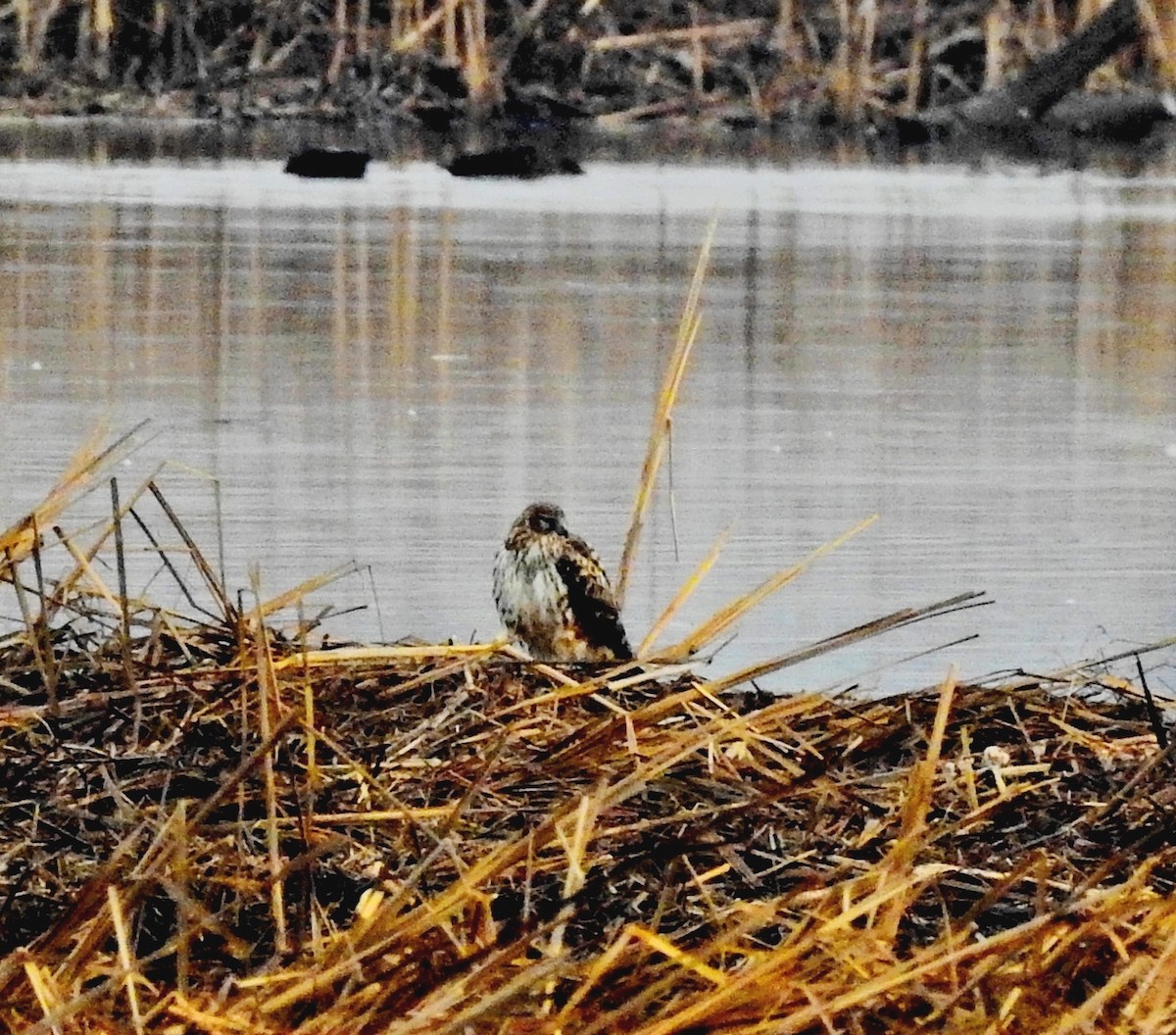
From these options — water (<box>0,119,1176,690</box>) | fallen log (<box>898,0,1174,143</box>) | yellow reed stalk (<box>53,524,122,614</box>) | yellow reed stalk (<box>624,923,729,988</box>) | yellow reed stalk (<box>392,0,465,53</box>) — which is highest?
yellow reed stalk (<box>392,0,465,53</box>)

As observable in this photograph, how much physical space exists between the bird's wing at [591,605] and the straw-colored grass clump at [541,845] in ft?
2.97

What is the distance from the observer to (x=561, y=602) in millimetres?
5031

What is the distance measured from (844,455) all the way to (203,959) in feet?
15.3

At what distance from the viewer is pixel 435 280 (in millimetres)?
11734

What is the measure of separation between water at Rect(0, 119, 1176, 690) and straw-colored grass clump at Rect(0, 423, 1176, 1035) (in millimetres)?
1021

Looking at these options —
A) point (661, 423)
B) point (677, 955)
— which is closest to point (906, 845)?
point (677, 955)

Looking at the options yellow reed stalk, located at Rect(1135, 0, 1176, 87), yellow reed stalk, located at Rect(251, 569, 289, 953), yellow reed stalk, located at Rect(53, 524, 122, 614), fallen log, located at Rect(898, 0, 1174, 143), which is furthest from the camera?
fallen log, located at Rect(898, 0, 1174, 143)

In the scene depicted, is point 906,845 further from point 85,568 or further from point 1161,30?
point 1161,30

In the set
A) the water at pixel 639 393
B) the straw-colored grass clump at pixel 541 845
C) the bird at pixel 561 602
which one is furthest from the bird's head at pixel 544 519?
the straw-colored grass clump at pixel 541 845

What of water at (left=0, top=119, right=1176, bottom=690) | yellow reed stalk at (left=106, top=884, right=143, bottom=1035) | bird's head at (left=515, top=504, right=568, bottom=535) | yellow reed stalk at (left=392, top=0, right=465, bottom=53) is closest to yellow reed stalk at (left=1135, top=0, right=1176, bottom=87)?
yellow reed stalk at (left=392, top=0, right=465, bottom=53)

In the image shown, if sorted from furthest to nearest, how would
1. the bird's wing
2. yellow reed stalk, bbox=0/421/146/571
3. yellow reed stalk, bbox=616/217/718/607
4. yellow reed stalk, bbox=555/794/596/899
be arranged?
the bird's wing < yellow reed stalk, bbox=616/217/718/607 < yellow reed stalk, bbox=0/421/146/571 < yellow reed stalk, bbox=555/794/596/899

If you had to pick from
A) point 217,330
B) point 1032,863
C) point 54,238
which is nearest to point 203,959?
point 1032,863

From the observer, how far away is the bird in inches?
198

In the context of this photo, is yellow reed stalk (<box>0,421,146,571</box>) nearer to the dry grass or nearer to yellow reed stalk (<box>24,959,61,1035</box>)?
the dry grass
